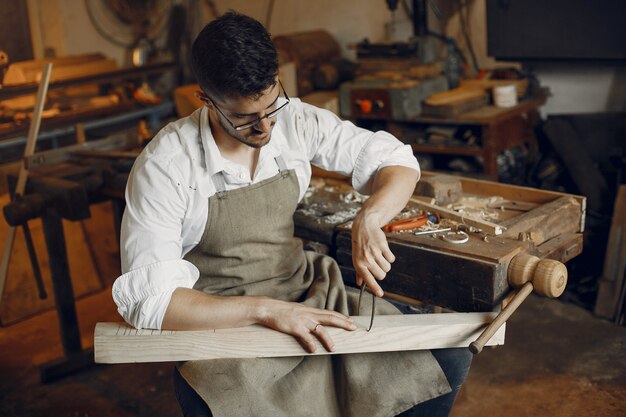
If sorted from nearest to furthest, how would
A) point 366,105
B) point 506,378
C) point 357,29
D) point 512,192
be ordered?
1. point 512,192
2. point 506,378
3. point 366,105
4. point 357,29

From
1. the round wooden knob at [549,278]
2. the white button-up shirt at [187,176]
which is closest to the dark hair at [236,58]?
the white button-up shirt at [187,176]

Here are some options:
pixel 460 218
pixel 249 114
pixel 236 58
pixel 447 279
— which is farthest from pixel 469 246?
pixel 236 58

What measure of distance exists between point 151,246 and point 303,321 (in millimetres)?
463

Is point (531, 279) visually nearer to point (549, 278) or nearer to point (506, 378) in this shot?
point (549, 278)

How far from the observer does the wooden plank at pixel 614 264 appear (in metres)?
3.86

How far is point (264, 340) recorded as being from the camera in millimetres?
2020

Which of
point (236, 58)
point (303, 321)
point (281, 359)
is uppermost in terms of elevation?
point (236, 58)

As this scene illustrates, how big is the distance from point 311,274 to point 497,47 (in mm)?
2617

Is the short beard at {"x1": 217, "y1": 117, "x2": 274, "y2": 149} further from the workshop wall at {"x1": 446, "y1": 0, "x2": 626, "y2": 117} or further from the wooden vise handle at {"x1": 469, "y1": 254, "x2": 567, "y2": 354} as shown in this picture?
the workshop wall at {"x1": 446, "y1": 0, "x2": 626, "y2": 117}

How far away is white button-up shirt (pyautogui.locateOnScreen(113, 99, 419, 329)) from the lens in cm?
201

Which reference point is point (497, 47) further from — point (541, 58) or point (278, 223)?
point (278, 223)

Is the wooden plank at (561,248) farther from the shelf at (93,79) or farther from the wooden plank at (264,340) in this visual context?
the shelf at (93,79)

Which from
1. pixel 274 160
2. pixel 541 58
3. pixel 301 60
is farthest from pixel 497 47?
pixel 274 160

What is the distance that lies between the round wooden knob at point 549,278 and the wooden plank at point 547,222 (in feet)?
0.96
